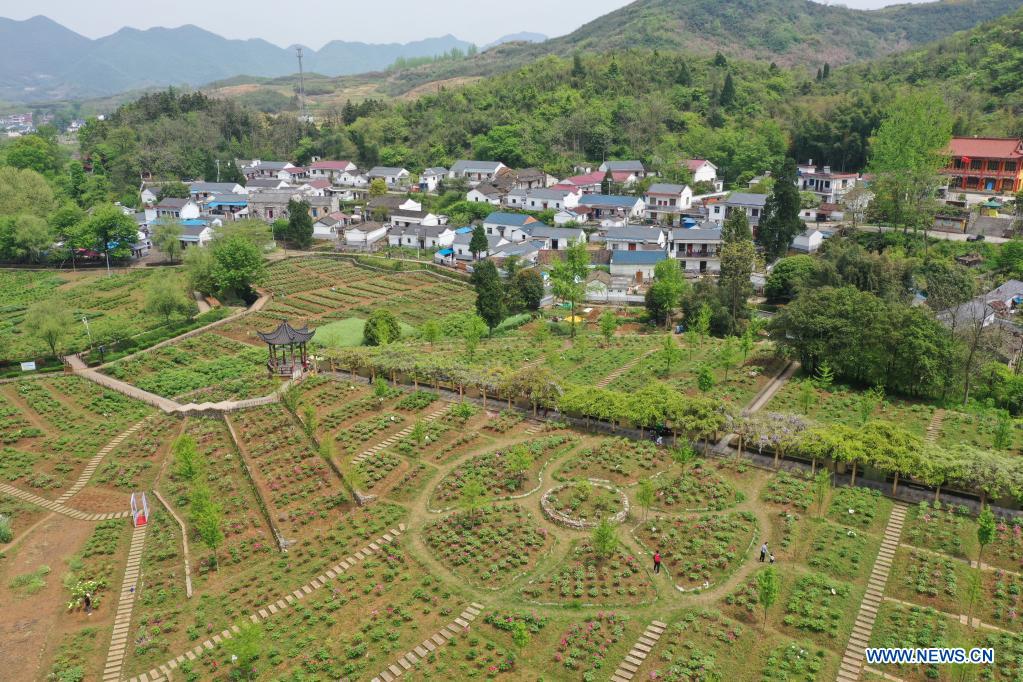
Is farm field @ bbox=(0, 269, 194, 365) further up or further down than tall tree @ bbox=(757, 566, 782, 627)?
further up

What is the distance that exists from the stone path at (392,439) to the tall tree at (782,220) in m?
38.1

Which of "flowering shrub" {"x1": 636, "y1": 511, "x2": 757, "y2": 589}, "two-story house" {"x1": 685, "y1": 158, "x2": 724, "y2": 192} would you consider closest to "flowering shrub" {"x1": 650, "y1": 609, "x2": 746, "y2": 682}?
"flowering shrub" {"x1": 636, "y1": 511, "x2": 757, "y2": 589}

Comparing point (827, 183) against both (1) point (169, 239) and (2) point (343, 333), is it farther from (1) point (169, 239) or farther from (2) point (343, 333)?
(1) point (169, 239)

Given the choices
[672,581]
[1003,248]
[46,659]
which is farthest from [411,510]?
[1003,248]

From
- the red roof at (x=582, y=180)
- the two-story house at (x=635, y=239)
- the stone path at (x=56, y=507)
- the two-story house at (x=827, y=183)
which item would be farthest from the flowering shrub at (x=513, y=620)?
the red roof at (x=582, y=180)

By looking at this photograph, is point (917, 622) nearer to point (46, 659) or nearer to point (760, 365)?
point (760, 365)

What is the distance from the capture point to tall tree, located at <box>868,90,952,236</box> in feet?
183

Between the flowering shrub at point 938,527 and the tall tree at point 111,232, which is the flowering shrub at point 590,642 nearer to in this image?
the flowering shrub at point 938,527

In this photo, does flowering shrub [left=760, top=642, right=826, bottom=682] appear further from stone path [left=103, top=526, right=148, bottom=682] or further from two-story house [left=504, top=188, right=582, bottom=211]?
two-story house [left=504, top=188, right=582, bottom=211]

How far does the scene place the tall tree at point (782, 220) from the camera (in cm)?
6075

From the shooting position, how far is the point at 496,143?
339ft

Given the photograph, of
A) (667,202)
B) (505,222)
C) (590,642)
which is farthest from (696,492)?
(667,202)

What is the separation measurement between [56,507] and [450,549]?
18.1 metres

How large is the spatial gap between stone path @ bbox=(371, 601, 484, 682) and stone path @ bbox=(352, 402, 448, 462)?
11.2 meters
